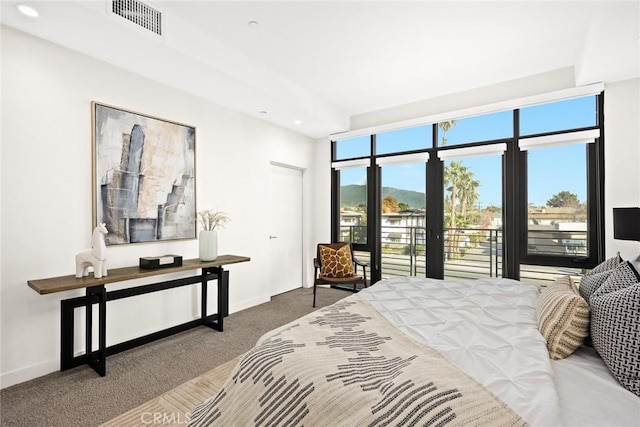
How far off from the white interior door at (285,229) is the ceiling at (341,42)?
4.25ft

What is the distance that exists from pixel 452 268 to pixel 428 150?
1.64 m

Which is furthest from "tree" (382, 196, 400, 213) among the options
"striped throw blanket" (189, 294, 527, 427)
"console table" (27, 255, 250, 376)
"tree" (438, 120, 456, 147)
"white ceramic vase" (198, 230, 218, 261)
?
"striped throw blanket" (189, 294, 527, 427)

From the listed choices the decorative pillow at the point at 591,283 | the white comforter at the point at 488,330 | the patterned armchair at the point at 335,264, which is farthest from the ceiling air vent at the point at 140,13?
the decorative pillow at the point at 591,283

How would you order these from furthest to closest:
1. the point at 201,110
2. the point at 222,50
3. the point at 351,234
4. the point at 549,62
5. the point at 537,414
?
1. the point at 351,234
2. the point at 201,110
3. the point at 549,62
4. the point at 222,50
5. the point at 537,414

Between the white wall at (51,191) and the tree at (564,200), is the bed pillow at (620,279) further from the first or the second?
the white wall at (51,191)

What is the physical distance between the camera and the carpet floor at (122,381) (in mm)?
1837

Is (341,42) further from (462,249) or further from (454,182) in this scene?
(462,249)

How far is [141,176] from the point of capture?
2.86 metres

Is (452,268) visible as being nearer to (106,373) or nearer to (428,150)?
(428,150)

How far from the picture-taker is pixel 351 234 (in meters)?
4.97

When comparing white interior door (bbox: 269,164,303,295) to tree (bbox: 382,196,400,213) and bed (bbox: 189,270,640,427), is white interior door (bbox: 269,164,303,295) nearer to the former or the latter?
tree (bbox: 382,196,400,213)

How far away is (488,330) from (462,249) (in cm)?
271

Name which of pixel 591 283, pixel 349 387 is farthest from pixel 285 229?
pixel 349 387

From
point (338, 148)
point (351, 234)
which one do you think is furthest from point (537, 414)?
point (338, 148)
